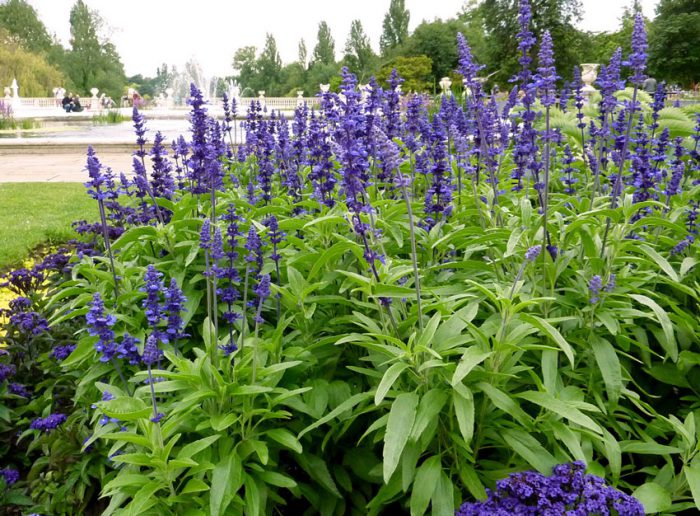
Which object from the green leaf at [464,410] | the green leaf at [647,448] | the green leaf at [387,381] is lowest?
the green leaf at [647,448]

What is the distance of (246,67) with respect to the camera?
292 ft

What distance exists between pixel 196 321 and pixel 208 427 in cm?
111

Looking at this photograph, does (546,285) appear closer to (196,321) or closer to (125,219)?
(196,321)

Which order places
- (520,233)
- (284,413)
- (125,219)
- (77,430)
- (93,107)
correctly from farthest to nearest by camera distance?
1. (93,107)
2. (125,219)
3. (77,430)
4. (520,233)
5. (284,413)

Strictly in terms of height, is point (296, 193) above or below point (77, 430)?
above

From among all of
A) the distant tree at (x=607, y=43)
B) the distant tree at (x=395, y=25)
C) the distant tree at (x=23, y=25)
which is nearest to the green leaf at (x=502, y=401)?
the distant tree at (x=607, y=43)

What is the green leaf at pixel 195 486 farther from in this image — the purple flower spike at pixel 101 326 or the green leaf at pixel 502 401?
the green leaf at pixel 502 401

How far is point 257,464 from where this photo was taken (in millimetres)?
2385

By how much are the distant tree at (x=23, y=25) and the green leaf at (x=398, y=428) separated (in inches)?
3550

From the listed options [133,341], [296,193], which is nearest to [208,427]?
[133,341]

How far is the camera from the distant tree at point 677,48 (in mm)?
39219

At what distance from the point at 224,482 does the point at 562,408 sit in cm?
127

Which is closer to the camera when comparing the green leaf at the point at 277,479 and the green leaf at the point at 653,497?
the green leaf at the point at 653,497

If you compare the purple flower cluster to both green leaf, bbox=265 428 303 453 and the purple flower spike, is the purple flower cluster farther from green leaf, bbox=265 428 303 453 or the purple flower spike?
the purple flower spike
